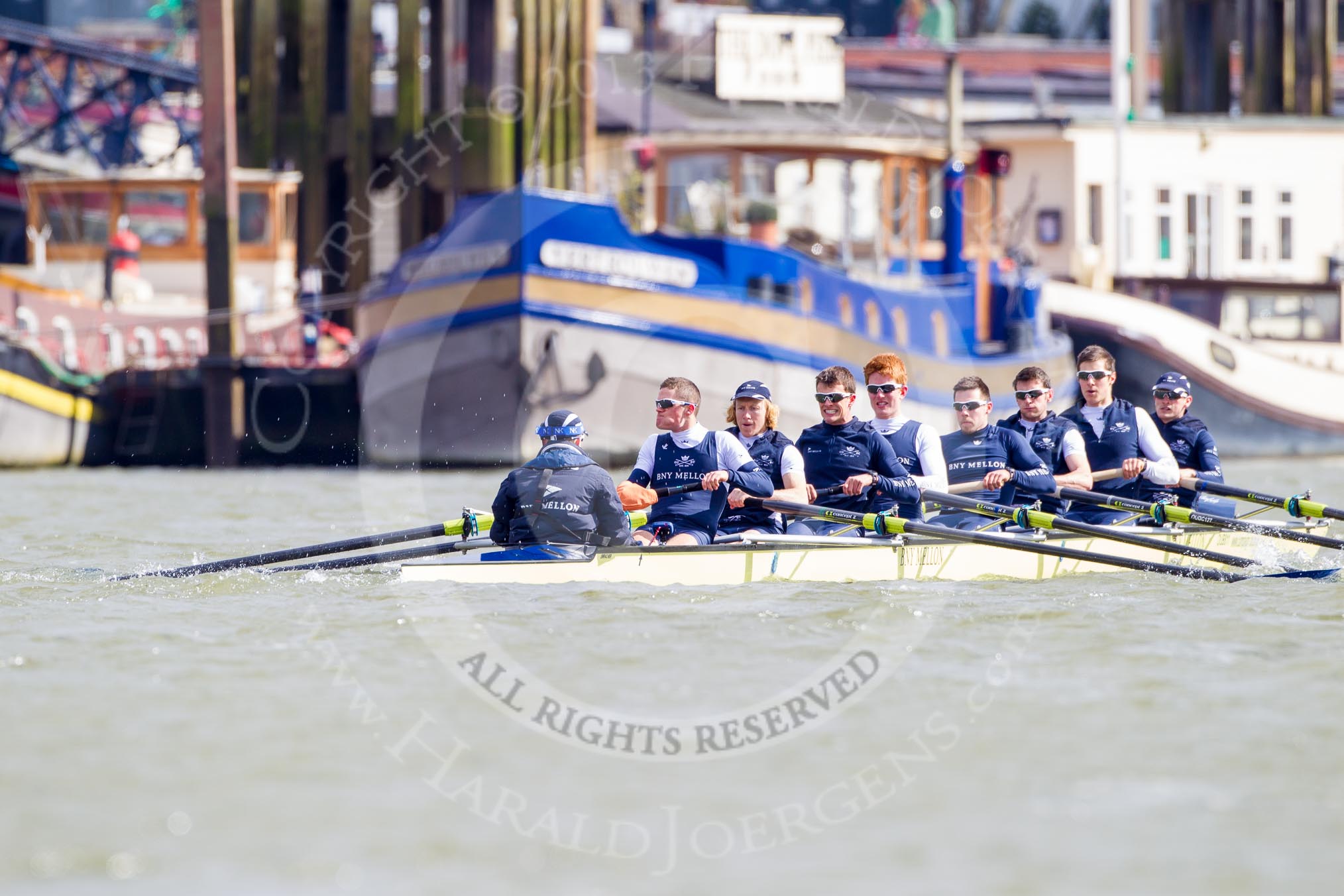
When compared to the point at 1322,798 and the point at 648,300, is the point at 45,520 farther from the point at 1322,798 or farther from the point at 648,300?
the point at 1322,798

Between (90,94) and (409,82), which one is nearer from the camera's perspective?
(409,82)

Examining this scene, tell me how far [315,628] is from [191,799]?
3.54m

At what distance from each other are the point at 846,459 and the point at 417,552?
10.0 feet

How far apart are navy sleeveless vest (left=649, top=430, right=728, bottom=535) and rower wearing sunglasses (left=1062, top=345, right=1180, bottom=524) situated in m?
3.75

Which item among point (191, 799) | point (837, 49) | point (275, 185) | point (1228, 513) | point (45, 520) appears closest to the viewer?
point (191, 799)

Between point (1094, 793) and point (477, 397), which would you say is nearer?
point (1094, 793)

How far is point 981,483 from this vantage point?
1447 centimetres

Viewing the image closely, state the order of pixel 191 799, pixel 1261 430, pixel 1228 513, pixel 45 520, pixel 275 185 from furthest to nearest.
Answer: pixel 1261 430 < pixel 275 185 < pixel 45 520 < pixel 1228 513 < pixel 191 799

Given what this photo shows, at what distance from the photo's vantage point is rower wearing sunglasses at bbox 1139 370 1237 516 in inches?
620

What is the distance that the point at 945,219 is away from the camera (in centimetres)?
2653

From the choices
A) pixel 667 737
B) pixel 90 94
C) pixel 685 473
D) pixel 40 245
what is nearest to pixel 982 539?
pixel 685 473

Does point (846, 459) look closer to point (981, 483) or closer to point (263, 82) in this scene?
point (981, 483)

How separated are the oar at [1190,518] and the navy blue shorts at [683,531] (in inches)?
120

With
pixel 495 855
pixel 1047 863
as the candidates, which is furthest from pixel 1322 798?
pixel 495 855
